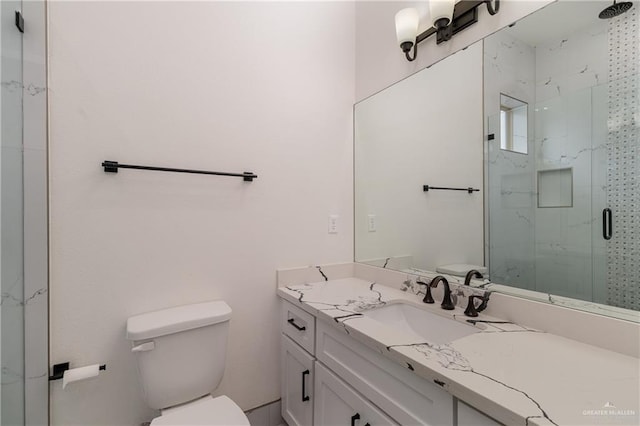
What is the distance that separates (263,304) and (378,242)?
79 centimetres

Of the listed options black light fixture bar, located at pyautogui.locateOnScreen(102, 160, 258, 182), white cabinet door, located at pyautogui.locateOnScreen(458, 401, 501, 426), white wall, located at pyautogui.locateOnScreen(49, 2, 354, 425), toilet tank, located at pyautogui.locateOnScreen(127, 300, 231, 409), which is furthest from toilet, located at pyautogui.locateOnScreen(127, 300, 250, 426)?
white cabinet door, located at pyautogui.locateOnScreen(458, 401, 501, 426)

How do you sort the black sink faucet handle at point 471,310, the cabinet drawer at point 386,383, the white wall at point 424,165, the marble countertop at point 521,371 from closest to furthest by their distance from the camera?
the marble countertop at point 521,371 → the cabinet drawer at point 386,383 → the black sink faucet handle at point 471,310 → the white wall at point 424,165

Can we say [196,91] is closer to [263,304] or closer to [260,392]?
[263,304]

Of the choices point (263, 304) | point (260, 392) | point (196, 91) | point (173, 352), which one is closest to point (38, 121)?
point (196, 91)

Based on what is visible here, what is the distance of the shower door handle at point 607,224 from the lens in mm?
930

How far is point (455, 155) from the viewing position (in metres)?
1.44

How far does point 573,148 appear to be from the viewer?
3.28 feet

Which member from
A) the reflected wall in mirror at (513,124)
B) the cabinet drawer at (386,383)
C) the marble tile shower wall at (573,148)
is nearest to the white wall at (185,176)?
the cabinet drawer at (386,383)

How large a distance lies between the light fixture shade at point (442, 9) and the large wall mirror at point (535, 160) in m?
0.17

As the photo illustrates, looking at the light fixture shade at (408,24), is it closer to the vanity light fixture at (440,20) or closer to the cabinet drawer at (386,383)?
the vanity light fixture at (440,20)

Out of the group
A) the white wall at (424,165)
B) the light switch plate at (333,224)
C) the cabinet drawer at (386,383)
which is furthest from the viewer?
the light switch plate at (333,224)

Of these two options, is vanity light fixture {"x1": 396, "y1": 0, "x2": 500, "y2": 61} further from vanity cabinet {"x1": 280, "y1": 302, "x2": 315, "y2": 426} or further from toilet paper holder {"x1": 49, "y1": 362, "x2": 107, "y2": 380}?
toilet paper holder {"x1": 49, "y1": 362, "x2": 107, "y2": 380}

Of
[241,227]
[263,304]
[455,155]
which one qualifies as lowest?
[263,304]

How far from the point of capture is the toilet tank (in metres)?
1.14
